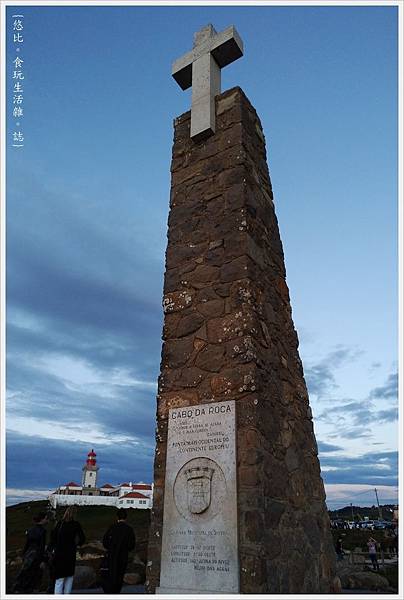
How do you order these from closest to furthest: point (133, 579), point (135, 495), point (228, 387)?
point (228, 387)
point (133, 579)
point (135, 495)

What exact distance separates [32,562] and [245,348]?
3858 millimetres

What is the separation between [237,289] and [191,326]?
0.60 m

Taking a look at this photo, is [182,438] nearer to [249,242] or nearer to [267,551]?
[267,551]

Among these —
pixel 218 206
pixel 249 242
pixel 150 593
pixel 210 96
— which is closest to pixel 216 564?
pixel 150 593

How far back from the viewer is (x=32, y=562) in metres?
5.20

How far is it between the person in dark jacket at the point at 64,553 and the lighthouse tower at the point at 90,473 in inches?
2112

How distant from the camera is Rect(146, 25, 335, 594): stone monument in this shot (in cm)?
332

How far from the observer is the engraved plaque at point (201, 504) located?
10.6ft

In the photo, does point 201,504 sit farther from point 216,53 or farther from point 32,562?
point 216,53

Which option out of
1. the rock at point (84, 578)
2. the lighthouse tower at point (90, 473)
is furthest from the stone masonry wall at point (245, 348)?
the lighthouse tower at point (90, 473)

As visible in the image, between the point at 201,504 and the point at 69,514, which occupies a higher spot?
the point at 201,504

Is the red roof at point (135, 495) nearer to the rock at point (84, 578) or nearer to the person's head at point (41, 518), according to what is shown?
the rock at point (84, 578)

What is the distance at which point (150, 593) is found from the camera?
11.7 feet

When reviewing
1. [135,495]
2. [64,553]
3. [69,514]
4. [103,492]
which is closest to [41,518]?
[69,514]
